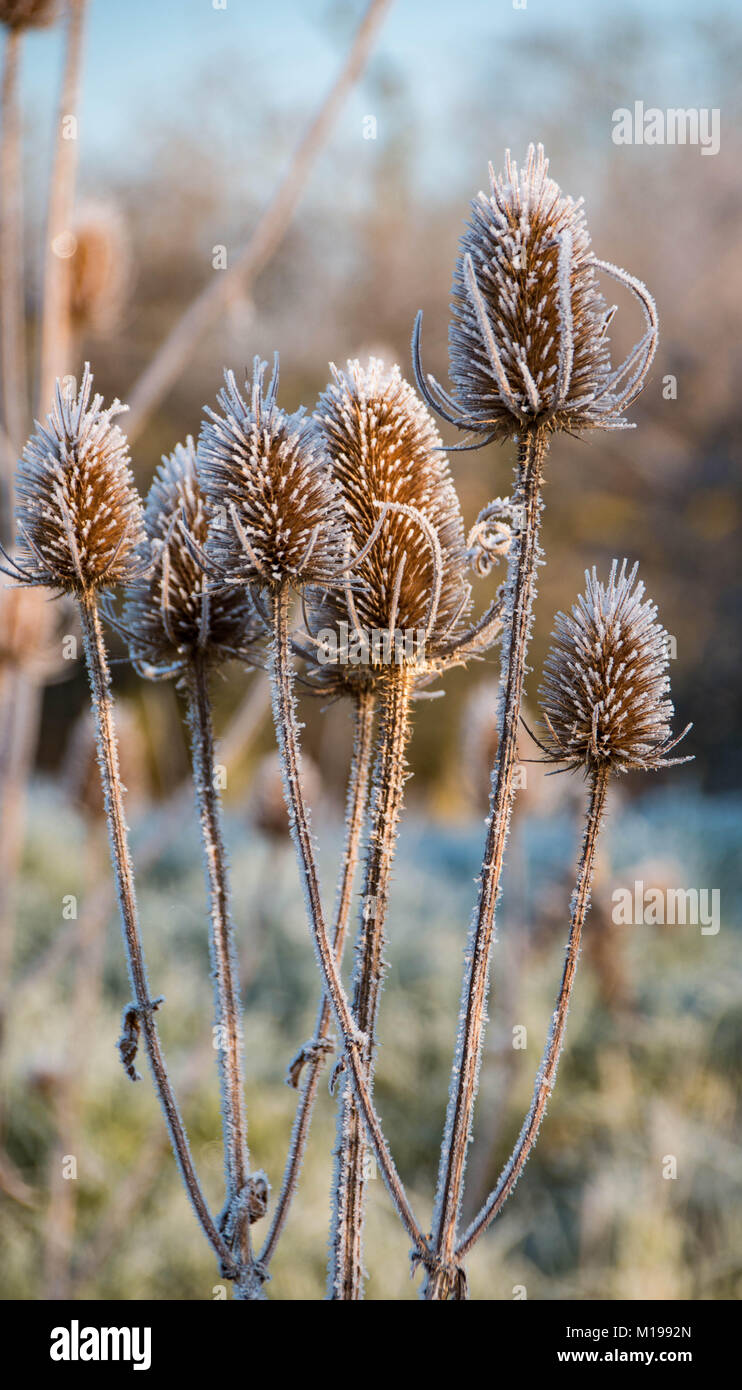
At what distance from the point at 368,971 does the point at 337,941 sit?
31 millimetres

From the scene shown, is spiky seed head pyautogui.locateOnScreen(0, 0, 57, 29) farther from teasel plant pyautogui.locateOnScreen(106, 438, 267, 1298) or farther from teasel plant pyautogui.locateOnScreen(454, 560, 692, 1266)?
teasel plant pyautogui.locateOnScreen(454, 560, 692, 1266)

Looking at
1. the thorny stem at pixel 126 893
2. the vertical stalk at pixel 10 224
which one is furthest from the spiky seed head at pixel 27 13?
the thorny stem at pixel 126 893

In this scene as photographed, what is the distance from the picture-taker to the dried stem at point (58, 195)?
3.26 ft

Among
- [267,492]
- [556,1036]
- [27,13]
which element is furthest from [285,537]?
[27,13]

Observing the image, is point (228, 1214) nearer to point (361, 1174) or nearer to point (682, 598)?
point (361, 1174)

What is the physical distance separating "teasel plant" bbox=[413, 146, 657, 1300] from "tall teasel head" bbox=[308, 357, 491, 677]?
3cm

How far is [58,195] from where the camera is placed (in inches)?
40.9

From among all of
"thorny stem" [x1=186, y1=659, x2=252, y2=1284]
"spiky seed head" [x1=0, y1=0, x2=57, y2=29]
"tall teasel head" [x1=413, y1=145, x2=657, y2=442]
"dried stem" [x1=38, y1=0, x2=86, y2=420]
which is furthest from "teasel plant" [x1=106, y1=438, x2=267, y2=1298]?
"spiky seed head" [x1=0, y1=0, x2=57, y2=29]

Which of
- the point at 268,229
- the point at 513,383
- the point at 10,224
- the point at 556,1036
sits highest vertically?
the point at 10,224

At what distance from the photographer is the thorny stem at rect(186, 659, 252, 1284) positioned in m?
0.50

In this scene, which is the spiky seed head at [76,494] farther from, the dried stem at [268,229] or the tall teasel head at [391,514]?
the dried stem at [268,229]

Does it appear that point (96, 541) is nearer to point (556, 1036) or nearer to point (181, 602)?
point (181, 602)

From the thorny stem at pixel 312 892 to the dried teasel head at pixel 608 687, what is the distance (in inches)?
4.2
